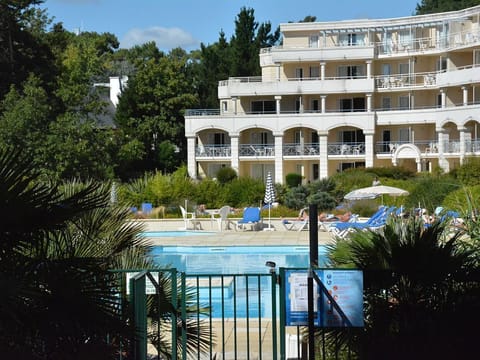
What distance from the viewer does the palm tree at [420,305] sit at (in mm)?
6586

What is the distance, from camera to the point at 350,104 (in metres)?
51.8

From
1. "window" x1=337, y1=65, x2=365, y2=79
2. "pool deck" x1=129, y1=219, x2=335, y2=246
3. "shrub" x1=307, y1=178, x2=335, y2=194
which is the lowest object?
"pool deck" x1=129, y1=219, x2=335, y2=246

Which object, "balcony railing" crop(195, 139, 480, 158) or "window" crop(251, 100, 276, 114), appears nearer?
"balcony railing" crop(195, 139, 480, 158)

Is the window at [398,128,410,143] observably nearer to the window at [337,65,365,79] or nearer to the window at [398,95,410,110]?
the window at [398,95,410,110]

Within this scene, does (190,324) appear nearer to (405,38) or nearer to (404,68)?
(404,68)

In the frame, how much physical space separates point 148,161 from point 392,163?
15.8 metres

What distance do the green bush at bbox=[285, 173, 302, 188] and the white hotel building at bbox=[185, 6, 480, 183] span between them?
1519mm

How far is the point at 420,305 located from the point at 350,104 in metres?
46.0

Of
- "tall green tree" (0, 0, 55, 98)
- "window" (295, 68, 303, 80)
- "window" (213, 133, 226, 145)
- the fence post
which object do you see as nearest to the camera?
the fence post

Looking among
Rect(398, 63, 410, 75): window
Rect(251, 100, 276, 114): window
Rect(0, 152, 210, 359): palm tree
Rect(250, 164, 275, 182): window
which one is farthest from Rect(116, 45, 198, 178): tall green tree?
Rect(0, 152, 210, 359): palm tree

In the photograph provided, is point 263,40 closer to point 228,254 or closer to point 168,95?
point 168,95

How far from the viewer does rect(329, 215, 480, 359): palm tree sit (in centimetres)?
659

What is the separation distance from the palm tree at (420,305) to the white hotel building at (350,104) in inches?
1609

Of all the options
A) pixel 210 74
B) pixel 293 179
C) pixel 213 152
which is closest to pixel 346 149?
pixel 293 179
